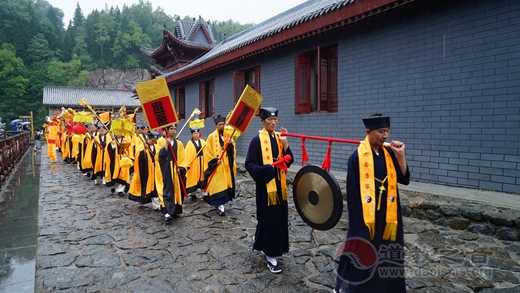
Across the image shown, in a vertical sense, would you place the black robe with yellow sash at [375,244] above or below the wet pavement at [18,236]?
above

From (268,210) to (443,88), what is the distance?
4.19m

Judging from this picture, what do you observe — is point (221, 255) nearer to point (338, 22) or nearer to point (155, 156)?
point (155, 156)

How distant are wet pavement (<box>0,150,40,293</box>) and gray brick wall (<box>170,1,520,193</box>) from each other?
6222mm

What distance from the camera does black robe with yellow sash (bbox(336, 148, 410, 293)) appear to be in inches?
118

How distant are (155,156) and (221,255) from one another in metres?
3.07

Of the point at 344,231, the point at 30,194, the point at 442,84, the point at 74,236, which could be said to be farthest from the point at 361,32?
the point at 30,194

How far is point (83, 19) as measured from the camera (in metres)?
78.3

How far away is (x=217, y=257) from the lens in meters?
4.63

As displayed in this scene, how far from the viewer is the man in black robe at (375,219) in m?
2.99

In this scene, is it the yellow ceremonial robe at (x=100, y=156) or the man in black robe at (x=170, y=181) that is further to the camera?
the yellow ceremonial robe at (x=100, y=156)

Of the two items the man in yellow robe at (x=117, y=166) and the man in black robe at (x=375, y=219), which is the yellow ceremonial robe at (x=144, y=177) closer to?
the man in yellow robe at (x=117, y=166)

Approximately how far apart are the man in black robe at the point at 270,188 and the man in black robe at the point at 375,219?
119 cm

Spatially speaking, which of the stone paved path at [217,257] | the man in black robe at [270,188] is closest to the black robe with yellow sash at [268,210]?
the man in black robe at [270,188]

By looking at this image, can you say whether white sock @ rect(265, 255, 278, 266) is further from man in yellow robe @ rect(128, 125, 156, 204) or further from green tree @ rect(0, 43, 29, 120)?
green tree @ rect(0, 43, 29, 120)
